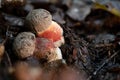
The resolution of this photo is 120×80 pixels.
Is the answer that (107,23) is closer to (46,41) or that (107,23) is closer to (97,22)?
(97,22)

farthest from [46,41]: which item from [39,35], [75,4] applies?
[75,4]

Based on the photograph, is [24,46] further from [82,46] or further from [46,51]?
[82,46]

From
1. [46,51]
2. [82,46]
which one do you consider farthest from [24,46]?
[82,46]

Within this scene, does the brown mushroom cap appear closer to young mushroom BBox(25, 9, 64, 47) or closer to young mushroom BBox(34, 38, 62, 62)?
young mushroom BBox(25, 9, 64, 47)

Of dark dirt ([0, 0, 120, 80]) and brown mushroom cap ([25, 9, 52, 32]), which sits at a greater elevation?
brown mushroom cap ([25, 9, 52, 32])

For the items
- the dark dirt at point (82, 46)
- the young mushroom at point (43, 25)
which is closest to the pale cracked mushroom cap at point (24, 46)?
the dark dirt at point (82, 46)

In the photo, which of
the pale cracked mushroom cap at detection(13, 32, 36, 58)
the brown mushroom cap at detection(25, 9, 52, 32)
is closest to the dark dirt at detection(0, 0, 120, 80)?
the pale cracked mushroom cap at detection(13, 32, 36, 58)

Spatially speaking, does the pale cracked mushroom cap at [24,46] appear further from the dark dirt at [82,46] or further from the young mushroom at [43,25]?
the young mushroom at [43,25]
